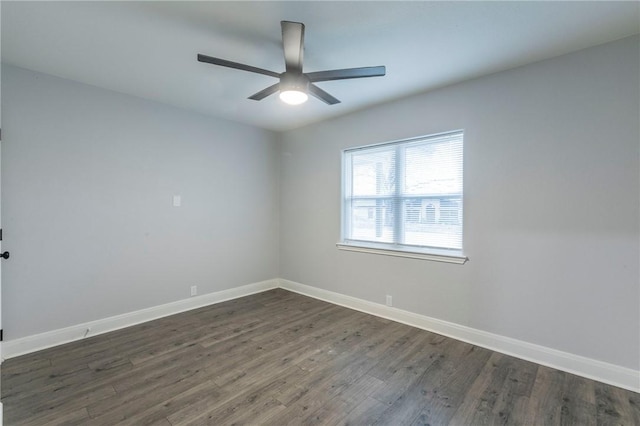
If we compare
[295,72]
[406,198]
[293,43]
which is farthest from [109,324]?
[406,198]

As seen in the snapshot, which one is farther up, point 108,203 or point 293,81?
point 293,81

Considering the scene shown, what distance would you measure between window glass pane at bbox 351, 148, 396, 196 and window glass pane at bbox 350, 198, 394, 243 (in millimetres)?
135

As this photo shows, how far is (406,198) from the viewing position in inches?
132

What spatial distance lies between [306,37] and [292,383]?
2621 millimetres

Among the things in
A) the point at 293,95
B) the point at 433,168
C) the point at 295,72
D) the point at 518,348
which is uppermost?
the point at 295,72

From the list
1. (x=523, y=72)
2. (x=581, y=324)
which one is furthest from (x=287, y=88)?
(x=581, y=324)

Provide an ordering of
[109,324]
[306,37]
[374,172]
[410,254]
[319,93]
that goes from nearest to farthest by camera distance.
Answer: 1. [306,37]
2. [319,93]
3. [109,324]
4. [410,254]
5. [374,172]

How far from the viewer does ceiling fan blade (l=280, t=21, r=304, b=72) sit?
173cm

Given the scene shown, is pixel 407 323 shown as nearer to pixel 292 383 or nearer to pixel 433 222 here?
pixel 433 222

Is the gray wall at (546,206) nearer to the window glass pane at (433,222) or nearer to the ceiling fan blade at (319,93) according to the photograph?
the window glass pane at (433,222)

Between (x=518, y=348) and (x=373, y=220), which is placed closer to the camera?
(x=518, y=348)

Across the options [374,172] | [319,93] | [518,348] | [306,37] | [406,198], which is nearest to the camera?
[306,37]

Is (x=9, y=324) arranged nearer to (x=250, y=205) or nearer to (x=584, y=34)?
(x=250, y=205)

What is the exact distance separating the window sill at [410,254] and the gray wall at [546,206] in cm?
6
